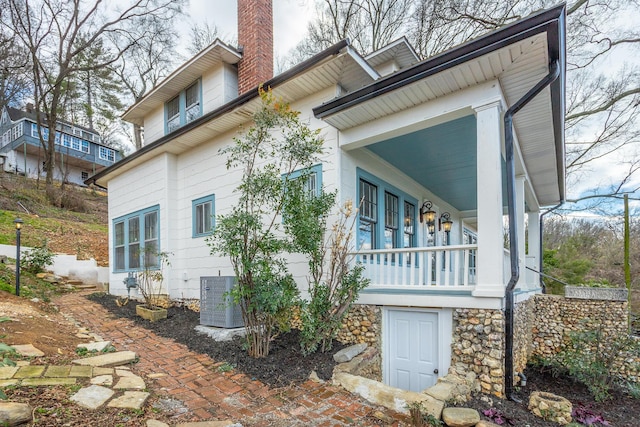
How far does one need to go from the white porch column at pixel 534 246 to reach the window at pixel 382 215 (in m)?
3.23

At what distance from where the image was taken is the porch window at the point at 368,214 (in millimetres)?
6031

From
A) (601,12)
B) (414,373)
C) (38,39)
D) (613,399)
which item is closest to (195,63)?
(414,373)

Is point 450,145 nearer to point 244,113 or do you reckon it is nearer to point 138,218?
point 244,113

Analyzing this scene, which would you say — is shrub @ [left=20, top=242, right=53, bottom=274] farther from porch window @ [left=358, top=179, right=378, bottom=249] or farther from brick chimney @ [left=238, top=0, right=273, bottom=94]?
porch window @ [left=358, top=179, right=378, bottom=249]

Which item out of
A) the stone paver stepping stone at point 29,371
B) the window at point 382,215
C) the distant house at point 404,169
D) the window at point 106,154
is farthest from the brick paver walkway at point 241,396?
the window at point 106,154

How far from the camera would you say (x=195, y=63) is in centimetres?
750

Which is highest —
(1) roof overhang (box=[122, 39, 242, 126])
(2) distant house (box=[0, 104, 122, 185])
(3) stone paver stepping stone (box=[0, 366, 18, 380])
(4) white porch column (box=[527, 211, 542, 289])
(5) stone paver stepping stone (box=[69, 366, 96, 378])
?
(2) distant house (box=[0, 104, 122, 185])

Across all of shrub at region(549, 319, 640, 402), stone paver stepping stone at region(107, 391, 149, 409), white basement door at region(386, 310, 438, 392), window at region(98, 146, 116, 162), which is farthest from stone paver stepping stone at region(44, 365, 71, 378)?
window at region(98, 146, 116, 162)

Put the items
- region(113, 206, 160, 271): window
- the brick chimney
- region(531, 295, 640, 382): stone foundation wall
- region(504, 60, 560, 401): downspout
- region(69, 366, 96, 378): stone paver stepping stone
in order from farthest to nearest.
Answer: region(113, 206, 160, 271): window < the brick chimney < region(531, 295, 640, 382): stone foundation wall < region(504, 60, 560, 401): downspout < region(69, 366, 96, 378): stone paver stepping stone

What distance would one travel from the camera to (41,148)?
22.0 m

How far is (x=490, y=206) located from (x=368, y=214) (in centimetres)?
262

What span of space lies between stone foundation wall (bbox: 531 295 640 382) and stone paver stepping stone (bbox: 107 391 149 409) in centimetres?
735

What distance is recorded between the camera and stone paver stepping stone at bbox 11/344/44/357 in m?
3.44

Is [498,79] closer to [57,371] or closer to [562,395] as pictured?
[562,395]
